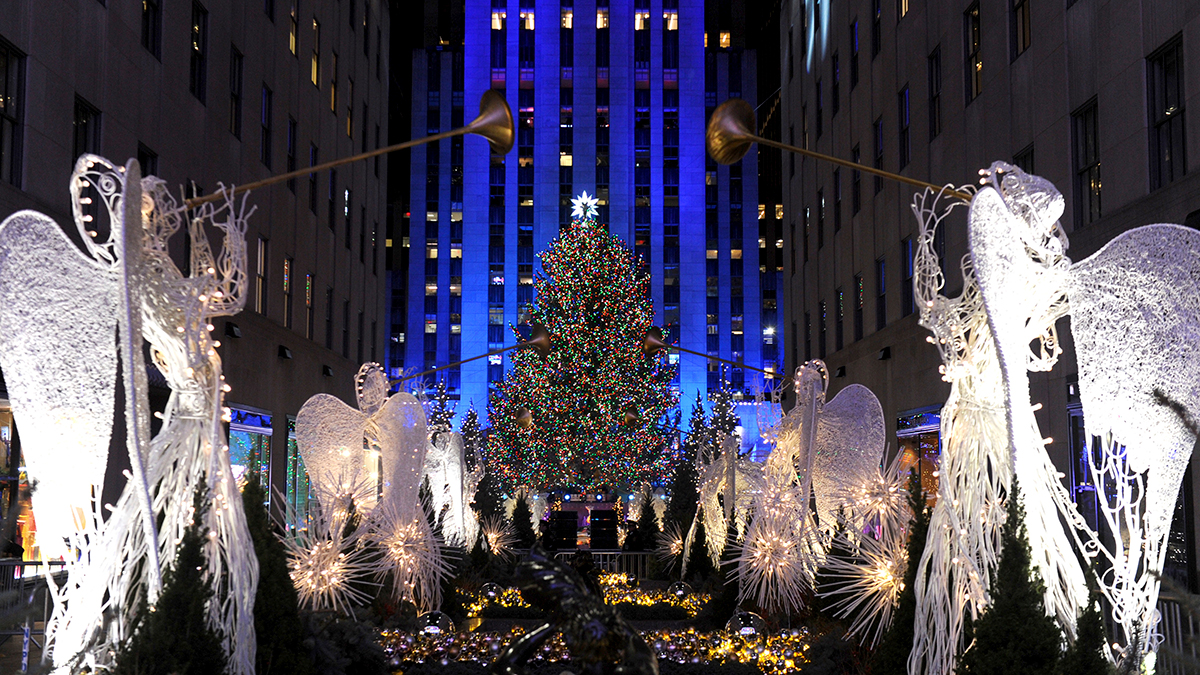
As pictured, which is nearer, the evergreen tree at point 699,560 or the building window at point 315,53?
the evergreen tree at point 699,560

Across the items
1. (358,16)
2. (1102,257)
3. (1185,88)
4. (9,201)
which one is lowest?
(1102,257)

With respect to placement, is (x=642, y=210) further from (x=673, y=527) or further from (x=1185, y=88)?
(x=1185, y=88)

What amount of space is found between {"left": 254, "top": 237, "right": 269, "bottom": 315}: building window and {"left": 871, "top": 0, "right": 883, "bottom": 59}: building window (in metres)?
17.8

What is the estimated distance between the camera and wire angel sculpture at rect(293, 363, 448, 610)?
13156 mm

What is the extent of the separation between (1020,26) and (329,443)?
15.4 m

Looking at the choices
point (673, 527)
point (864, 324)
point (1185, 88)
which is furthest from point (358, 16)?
point (1185, 88)

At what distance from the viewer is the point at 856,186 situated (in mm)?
31672

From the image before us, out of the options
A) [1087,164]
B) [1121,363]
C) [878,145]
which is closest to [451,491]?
[1087,164]

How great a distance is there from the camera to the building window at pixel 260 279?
25.5 metres

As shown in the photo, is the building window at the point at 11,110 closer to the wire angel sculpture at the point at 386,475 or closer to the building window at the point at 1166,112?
the wire angel sculpture at the point at 386,475

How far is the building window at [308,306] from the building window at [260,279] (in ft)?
12.6

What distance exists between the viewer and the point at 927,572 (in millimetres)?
8383

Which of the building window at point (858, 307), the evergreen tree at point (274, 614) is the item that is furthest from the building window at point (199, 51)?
the building window at point (858, 307)

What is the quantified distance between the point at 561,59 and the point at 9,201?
54878mm
